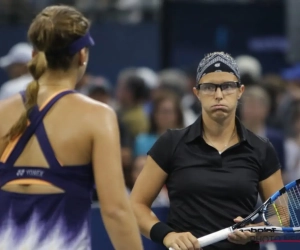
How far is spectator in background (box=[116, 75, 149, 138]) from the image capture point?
38.1ft

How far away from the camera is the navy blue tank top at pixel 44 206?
4.91m

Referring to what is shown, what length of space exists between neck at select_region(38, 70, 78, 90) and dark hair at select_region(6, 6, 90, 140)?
0.02m

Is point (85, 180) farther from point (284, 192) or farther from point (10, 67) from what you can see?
point (10, 67)

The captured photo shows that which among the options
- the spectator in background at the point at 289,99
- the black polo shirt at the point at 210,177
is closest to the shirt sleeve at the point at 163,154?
the black polo shirt at the point at 210,177

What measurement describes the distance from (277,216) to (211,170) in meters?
0.38

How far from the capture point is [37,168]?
491cm

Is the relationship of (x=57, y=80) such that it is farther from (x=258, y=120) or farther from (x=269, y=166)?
(x=258, y=120)

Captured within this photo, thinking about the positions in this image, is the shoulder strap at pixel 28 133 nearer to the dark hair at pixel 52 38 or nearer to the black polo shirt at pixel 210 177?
the dark hair at pixel 52 38

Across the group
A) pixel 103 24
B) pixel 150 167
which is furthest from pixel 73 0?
pixel 150 167

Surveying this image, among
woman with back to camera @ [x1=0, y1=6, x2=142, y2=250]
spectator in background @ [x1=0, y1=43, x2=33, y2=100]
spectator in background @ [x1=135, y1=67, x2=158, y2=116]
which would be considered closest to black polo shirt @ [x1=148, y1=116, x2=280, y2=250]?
woman with back to camera @ [x1=0, y1=6, x2=142, y2=250]

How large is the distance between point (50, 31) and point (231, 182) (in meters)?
1.19

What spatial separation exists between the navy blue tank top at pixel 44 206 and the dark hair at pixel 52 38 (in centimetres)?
20

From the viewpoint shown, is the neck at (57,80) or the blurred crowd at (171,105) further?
the blurred crowd at (171,105)

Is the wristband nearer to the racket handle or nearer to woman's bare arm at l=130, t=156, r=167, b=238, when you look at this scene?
woman's bare arm at l=130, t=156, r=167, b=238
